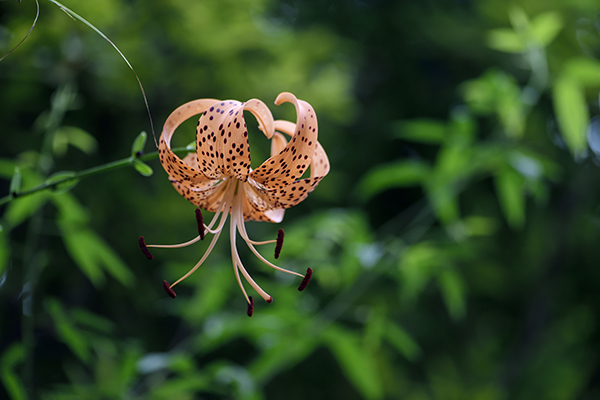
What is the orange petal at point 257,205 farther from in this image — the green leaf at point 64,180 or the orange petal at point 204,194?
the green leaf at point 64,180

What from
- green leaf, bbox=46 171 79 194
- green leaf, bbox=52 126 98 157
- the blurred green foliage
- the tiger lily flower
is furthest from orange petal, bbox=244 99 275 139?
green leaf, bbox=52 126 98 157

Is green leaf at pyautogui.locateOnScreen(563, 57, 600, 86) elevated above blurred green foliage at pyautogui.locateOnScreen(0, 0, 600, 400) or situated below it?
above

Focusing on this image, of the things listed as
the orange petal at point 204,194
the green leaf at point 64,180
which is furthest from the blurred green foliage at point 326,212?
the orange petal at point 204,194

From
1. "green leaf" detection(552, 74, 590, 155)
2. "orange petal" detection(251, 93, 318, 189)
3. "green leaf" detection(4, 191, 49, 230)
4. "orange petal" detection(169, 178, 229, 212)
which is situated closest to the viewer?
"orange petal" detection(251, 93, 318, 189)

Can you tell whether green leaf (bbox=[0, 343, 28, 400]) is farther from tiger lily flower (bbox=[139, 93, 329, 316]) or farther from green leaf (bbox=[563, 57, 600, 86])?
green leaf (bbox=[563, 57, 600, 86])

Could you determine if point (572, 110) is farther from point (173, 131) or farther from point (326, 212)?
point (173, 131)

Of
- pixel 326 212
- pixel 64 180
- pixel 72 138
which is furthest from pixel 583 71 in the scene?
pixel 72 138

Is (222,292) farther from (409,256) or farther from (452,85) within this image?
(452,85)
